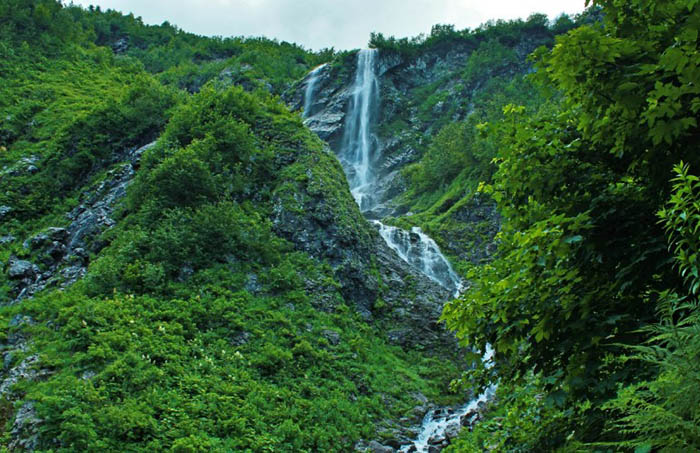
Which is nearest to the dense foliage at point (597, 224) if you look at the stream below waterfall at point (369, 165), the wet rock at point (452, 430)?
the wet rock at point (452, 430)

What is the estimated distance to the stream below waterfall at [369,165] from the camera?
24.9m

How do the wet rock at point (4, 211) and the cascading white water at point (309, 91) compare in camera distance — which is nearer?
the wet rock at point (4, 211)

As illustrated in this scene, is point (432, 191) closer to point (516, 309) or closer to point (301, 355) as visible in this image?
point (301, 355)

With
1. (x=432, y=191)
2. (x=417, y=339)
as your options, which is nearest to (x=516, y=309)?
(x=417, y=339)

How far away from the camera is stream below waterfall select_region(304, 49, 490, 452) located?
24.9 meters

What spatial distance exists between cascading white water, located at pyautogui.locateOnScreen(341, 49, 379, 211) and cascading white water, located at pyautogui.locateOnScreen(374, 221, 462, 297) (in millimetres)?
14661

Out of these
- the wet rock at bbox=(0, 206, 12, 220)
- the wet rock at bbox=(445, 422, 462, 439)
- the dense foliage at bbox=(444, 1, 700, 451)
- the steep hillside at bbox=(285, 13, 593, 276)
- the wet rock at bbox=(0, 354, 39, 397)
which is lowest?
the wet rock at bbox=(445, 422, 462, 439)

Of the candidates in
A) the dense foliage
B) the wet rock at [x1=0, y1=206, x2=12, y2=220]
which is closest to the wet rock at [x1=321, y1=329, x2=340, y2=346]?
the dense foliage

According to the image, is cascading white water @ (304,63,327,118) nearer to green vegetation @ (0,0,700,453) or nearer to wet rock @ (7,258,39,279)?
green vegetation @ (0,0,700,453)

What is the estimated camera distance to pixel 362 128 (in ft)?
161

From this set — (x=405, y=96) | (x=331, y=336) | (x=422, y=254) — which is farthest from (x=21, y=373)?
(x=405, y=96)

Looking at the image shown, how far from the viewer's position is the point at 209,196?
15.4 m

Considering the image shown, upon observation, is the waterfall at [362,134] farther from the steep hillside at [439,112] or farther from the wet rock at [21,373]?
the wet rock at [21,373]

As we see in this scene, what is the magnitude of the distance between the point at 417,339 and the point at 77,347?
35.4 ft
